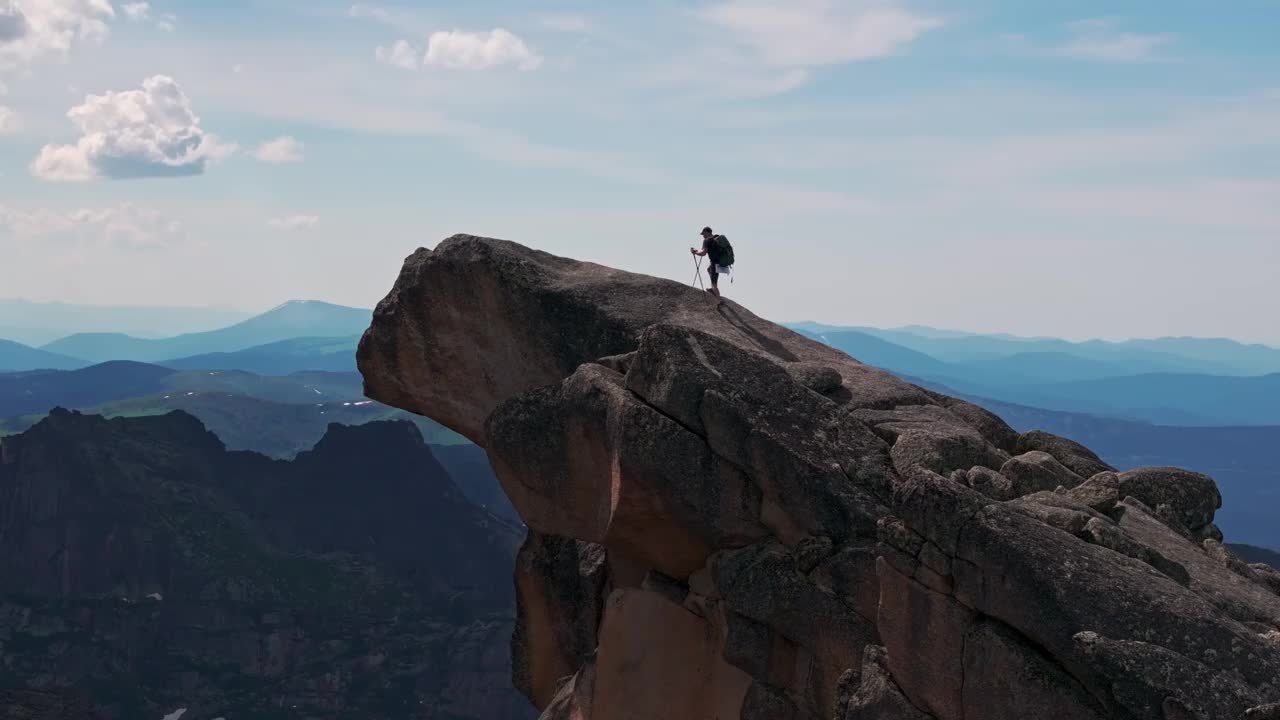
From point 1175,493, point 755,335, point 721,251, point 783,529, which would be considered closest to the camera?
point 783,529

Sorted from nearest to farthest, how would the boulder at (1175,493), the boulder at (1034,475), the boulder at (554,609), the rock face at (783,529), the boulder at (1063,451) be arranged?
the rock face at (783,529)
the boulder at (1034,475)
the boulder at (1175,493)
the boulder at (1063,451)
the boulder at (554,609)

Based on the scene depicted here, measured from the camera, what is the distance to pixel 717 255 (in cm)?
3538

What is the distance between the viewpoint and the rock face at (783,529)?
68.2 feet

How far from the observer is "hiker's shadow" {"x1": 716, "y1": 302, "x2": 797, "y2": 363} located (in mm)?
32875

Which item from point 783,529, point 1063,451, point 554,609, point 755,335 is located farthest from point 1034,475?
point 554,609

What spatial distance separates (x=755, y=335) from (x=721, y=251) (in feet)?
9.46

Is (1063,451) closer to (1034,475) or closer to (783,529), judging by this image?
(1034,475)

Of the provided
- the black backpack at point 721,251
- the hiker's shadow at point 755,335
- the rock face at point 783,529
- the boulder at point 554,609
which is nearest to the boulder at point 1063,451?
the rock face at point 783,529

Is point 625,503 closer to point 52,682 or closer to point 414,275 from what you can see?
point 414,275

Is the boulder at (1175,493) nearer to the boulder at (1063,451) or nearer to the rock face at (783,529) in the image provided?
the rock face at (783,529)

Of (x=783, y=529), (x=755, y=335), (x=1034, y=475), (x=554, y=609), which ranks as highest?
(x=755, y=335)

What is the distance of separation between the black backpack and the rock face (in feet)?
4.13

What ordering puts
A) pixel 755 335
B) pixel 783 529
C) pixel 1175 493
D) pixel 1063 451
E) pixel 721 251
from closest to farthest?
pixel 783 529
pixel 1175 493
pixel 1063 451
pixel 755 335
pixel 721 251

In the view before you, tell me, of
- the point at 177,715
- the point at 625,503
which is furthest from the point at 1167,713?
the point at 177,715
